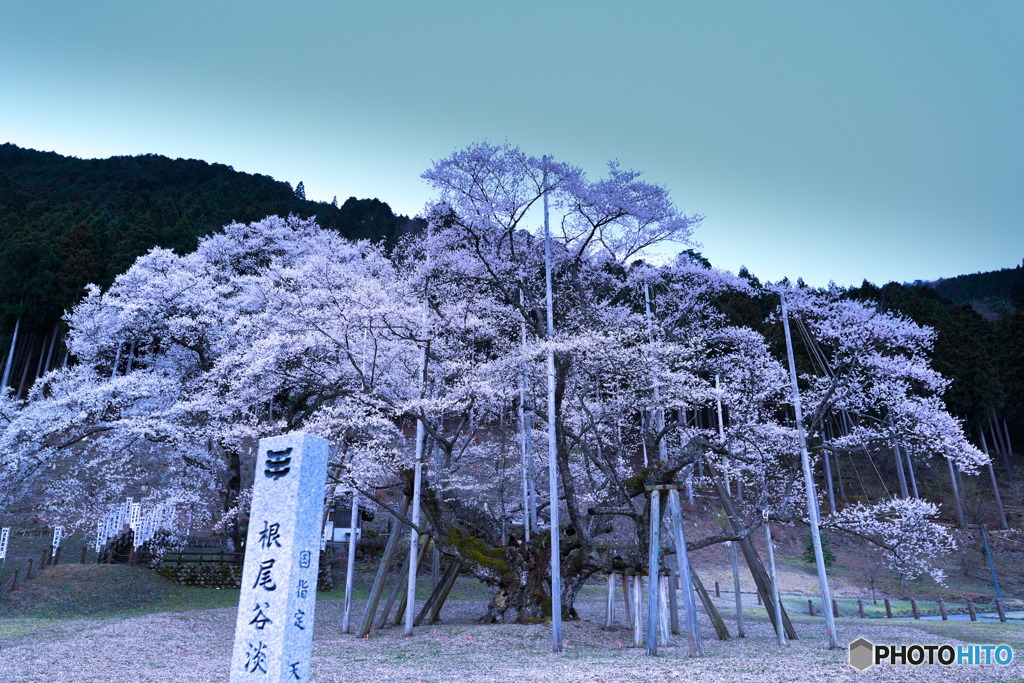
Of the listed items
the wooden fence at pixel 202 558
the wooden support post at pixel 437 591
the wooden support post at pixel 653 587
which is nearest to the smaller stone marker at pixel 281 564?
the wooden support post at pixel 653 587

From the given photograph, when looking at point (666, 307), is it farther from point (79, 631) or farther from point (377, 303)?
point (79, 631)

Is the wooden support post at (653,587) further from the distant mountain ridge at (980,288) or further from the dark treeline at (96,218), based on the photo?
the distant mountain ridge at (980,288)

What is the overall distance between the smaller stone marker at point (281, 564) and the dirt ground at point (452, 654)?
8.69 ft

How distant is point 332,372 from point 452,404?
4393mm

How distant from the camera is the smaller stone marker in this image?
6191mm

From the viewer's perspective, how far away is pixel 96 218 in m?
42.8

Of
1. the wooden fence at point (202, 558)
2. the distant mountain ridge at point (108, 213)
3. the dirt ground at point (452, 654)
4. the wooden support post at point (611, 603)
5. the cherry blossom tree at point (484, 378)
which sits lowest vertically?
the dirt ground at point (452, 654)

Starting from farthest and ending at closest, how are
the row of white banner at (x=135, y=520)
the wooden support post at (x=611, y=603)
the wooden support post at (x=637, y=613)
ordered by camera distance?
the row of white banner at (x=135, y=520), the wooden support post at (x=611, y=603), the wooden support post at (x=637, y=613)

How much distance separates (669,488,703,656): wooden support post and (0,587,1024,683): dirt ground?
0.34 metres

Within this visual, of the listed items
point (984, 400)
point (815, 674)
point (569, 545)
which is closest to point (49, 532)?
point (569, 545)

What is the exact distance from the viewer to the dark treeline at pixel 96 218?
1383 inches

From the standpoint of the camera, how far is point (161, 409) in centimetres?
2164

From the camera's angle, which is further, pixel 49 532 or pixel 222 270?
pixel 222 270

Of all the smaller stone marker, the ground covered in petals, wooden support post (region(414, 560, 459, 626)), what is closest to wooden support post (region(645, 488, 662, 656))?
the ground covered in petals
